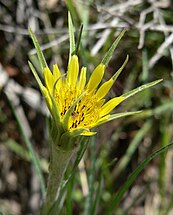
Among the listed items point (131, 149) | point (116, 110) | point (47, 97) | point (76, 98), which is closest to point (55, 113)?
point (47, 97)

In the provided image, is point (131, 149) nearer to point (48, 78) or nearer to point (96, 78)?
point (96, 78)

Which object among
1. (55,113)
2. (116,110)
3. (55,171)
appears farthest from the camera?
(116,110)

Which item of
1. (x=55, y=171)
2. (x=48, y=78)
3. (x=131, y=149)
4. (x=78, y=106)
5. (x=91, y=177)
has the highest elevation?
(x=48, y=78)

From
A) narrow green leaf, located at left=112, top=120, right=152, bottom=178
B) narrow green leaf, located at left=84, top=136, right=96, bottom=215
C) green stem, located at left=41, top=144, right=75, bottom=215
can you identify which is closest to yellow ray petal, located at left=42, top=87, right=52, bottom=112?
green stem, located at left=41, top=144, right=75, bottom=215

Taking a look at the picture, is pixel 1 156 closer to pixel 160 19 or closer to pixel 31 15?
pixel 31 15

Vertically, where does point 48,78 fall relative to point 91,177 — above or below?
above

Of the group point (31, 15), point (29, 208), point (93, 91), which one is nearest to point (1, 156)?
point (29, 208)

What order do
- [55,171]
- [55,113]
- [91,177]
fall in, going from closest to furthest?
[55,113] < [55,171] < [91,177]
